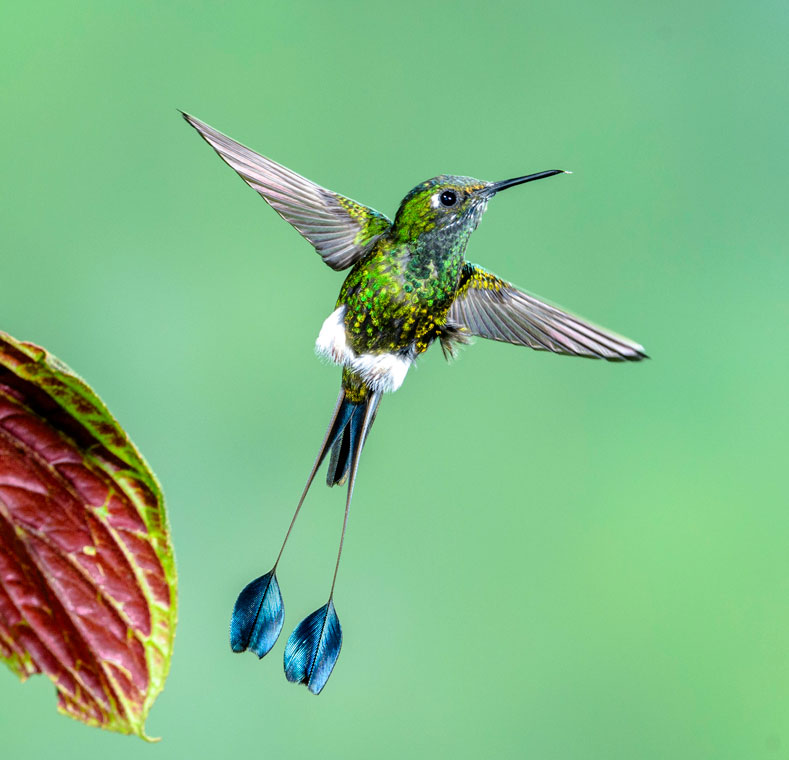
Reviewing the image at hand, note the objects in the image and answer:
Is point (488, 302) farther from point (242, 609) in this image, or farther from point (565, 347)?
point (242, 609)

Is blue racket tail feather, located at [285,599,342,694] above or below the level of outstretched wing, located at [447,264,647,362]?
below

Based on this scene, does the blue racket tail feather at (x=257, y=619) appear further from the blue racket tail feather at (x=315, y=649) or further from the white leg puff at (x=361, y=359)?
the white leg puff at (x=361, y=359)

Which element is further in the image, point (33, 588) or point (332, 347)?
point (332, 347)

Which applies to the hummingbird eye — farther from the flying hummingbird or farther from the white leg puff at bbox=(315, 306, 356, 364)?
the white leg puff at bbox=(315, 306, 356, 364)

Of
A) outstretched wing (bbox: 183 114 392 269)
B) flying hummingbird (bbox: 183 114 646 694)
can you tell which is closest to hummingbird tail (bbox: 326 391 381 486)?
flying hummingbird (bbox: 183 114 646 694)

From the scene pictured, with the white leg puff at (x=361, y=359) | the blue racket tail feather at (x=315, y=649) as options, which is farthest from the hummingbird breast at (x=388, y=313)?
the blue racket tail feather at (x=315, y=649)

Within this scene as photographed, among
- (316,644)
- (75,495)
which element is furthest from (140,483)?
(316,644)

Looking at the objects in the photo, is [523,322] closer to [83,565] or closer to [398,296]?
[398,296]

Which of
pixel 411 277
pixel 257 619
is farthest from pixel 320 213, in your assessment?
pixel 257 619
